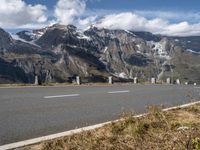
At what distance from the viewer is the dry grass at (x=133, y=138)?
5867 millimetres

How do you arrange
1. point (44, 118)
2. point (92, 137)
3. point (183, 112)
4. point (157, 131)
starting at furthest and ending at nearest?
point (183, 112)
point (44, 118)
point (157, 131)
point (92, 137)

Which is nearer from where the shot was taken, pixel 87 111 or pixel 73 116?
pixel 73 116

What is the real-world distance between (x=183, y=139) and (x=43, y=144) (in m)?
2.15

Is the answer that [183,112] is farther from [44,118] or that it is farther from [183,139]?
[183,139]

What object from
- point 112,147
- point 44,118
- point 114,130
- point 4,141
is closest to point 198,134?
point 112,147

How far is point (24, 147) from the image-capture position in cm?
666

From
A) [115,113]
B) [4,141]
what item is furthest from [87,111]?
[4,141]

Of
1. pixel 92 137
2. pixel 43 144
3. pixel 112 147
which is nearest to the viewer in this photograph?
pixel 112 147

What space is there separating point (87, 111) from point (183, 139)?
627 cm

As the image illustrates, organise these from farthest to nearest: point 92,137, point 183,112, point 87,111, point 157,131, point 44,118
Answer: point 87,111, point 183,112, point 44,118, point 157,131, point 92,137

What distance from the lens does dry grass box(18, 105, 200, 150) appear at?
5.87 m

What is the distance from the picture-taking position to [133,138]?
6.65m

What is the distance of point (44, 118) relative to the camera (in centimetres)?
1016

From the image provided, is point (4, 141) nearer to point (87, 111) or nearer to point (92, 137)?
point (92, 137)
